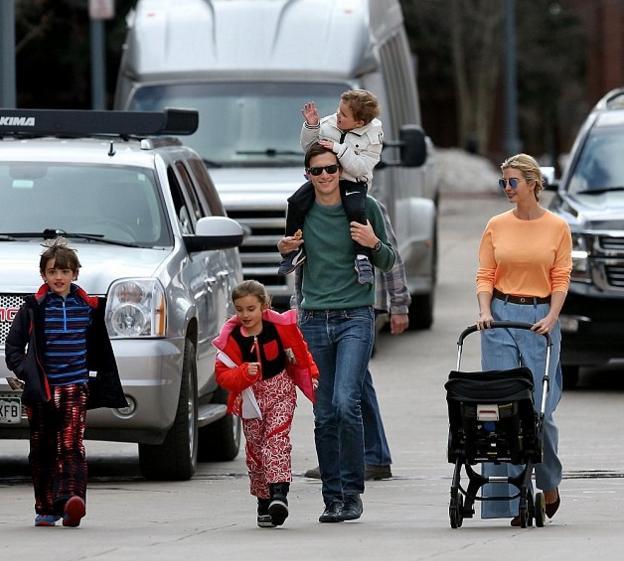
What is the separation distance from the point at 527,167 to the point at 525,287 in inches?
21.3

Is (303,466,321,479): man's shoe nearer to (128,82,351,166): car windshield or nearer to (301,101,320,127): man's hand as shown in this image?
(301,101,320,127): man's hand

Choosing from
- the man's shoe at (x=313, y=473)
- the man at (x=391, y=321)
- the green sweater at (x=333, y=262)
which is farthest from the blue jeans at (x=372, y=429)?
the green sweater at (x=333, y=262)

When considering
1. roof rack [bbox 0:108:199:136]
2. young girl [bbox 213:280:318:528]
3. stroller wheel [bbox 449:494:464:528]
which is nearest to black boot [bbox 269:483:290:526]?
young girl [bbox 213:280:318:528]

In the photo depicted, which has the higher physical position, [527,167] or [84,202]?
[527,167]

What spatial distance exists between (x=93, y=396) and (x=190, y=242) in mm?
2225

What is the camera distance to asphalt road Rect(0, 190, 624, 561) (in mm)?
8133

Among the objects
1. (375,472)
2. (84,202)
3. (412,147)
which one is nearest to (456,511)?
(375,472)

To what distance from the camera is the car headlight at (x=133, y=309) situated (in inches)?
417

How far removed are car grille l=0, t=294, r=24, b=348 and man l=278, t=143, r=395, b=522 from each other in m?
1.83

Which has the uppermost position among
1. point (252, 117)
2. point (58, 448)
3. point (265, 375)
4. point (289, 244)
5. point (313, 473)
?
point (252, 117)

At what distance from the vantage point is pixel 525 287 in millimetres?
9195

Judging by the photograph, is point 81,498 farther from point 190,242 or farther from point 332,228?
point 190,242

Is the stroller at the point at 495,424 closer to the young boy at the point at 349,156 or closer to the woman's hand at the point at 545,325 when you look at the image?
the woman's hand at the point at 545,325

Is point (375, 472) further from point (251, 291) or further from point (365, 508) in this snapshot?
point (251, 291)
